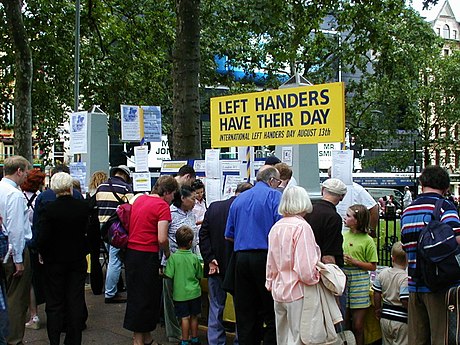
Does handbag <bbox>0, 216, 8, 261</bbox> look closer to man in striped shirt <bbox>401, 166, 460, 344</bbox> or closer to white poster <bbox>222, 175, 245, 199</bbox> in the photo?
man in striped shirt <bbox>401, 166, 460, 344</bbox>

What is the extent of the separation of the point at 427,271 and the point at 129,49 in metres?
18.8

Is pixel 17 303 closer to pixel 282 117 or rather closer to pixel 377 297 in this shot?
pixel 282 117

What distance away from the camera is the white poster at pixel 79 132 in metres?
11.7

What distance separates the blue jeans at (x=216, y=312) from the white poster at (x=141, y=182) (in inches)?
138

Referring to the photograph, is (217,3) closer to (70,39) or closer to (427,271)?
(70,39)

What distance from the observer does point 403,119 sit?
41.3 m

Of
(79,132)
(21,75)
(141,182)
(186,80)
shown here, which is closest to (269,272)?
(141,182)

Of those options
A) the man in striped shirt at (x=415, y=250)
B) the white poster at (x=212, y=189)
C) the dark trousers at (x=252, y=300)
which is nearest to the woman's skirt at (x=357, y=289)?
the man in striped shirt at (x=415, y=250)

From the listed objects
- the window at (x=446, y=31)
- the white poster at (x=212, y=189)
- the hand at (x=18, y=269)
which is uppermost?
the window at (x=446, y=31)

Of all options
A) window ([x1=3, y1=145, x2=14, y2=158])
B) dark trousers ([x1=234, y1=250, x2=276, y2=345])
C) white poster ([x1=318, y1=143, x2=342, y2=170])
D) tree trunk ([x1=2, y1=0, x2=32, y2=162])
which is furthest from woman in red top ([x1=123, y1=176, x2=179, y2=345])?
window ([x1=3, y1=145, x2=14, y2=158])

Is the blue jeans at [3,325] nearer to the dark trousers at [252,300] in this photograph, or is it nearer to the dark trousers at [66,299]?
the dark trousers at [66,299]

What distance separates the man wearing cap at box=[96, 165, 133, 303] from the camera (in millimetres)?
8195

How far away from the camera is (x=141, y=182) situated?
10.2m

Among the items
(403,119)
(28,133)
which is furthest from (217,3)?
(403,119)
